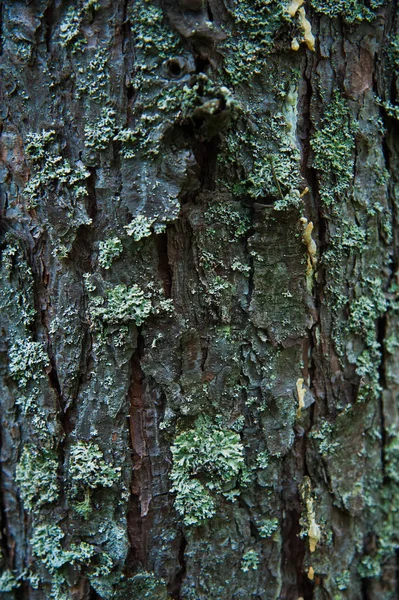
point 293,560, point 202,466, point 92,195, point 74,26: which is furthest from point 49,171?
point 293,560

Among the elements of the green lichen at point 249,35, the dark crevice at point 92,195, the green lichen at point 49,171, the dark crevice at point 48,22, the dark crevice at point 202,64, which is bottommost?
the dark crevice at point 92,195

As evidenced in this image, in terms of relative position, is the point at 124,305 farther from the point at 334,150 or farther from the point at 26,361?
the point at 334,150

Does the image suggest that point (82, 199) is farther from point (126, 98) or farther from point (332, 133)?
point (332, 133)

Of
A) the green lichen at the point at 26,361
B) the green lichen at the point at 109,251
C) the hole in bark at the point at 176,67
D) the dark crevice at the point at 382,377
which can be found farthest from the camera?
the dark crevice at the point at 382,377

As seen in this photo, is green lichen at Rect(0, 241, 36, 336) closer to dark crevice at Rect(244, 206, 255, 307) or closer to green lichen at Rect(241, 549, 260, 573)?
dark crevice at Rect(244, 206, 255, 307)

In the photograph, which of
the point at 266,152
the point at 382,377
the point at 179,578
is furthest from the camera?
the point at 382,377

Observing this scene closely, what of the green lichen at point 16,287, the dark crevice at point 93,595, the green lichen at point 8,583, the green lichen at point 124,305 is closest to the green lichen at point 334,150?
the green lichen at point 124,305

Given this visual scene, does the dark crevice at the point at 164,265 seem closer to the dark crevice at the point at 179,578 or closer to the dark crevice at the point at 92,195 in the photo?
the dark crevice at the point at 92,195
